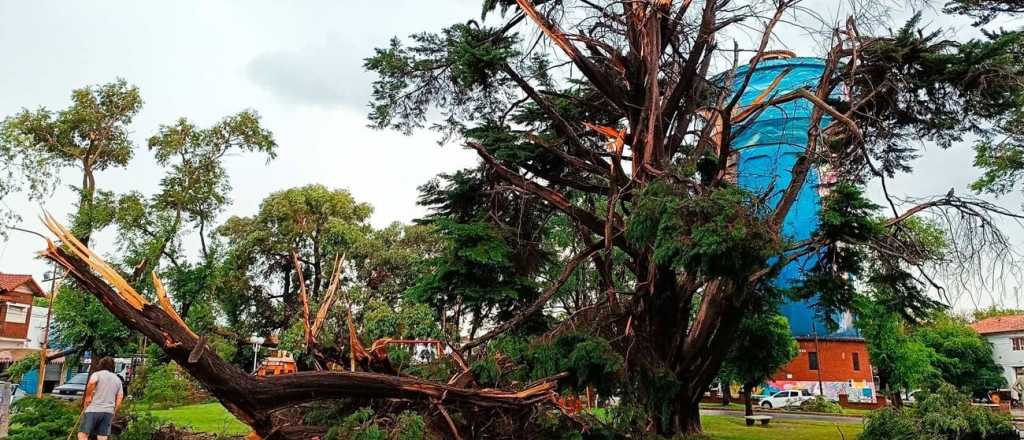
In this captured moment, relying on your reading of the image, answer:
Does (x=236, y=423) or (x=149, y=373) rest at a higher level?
(x=149, y=373)

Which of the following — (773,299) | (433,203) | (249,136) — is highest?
(249,136)

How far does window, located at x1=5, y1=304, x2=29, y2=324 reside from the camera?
A: 1161 inches

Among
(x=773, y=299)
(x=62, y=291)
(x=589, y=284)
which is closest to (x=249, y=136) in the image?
(x=62, y=291)

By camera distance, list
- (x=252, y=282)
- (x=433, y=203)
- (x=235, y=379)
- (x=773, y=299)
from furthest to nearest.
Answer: (x=252, y=282), (x=433, y=203), (x=773, y=299), (x=235, y=379)

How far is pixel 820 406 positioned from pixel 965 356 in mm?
20313

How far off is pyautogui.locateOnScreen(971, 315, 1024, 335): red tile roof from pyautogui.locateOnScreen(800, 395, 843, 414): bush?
2438cm

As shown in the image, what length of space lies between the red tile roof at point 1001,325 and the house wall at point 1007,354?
384mm

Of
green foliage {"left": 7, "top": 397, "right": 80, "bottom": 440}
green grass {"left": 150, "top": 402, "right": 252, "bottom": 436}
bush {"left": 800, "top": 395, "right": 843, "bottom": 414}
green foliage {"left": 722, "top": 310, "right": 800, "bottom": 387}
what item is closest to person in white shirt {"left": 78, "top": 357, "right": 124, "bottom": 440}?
green foliage {"left": 7, "top": 397, "right": 80, "bottom": 440}

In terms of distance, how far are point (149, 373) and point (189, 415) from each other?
15.6 ft

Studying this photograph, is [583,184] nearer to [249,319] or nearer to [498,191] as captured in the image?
[498,191]

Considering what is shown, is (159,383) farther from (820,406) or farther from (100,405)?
(820,406)

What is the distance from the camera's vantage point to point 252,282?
2966 centimetres

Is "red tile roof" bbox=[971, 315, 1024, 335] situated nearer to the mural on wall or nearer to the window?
the mural on wall

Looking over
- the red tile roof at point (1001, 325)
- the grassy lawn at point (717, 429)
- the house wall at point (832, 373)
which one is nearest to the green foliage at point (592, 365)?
the grassy lawn at point (717, 429)
